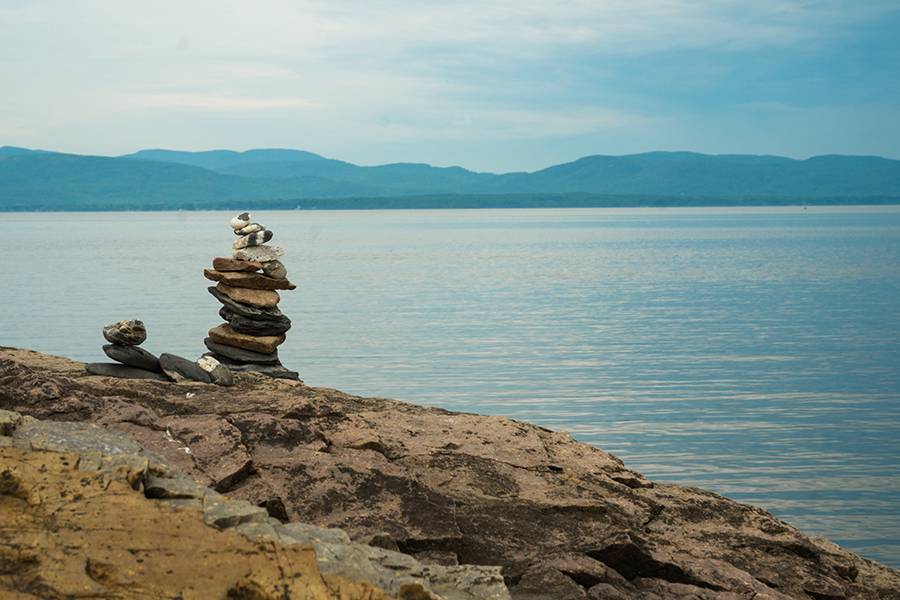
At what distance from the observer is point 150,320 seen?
170 ft

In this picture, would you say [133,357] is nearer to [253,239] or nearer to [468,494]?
[253,239]

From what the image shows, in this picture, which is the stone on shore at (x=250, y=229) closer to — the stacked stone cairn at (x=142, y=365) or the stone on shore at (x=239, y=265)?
Answer: the stone on shore at (x=239, y=265)

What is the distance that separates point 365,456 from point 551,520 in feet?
7.31

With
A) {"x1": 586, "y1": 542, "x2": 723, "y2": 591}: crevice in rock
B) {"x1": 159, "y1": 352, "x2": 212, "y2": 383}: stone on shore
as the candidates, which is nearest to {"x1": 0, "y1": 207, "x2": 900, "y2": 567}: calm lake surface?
{"x1": 586, "y1": 542, "x2": 723, "y2": 591}: crevice in rock

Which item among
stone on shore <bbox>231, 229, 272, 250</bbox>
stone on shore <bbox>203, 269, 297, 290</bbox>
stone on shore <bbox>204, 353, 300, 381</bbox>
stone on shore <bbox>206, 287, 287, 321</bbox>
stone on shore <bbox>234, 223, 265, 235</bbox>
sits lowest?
stone on shore <bbox>204, 353, 300, 381</bbox>

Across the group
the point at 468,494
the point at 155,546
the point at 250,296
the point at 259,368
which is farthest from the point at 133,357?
the point at 155,546

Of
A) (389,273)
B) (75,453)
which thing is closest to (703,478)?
(75,453)

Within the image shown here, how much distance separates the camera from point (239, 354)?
793 inches

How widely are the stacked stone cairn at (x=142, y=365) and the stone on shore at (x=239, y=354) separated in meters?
3.16

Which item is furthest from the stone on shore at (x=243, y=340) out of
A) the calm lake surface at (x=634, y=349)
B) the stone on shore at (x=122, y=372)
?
the calm lake surface at (x=634, y=349)

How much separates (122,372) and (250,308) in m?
4.07

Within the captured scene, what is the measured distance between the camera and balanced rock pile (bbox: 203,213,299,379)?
793 inches

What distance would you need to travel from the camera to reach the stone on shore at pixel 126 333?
16547 millimetres

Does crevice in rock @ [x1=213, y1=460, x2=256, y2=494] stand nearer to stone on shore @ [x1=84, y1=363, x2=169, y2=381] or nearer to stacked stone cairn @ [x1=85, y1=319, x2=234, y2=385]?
stone on shore @ [x1=84, y1=363, x2=169, y2=381]
